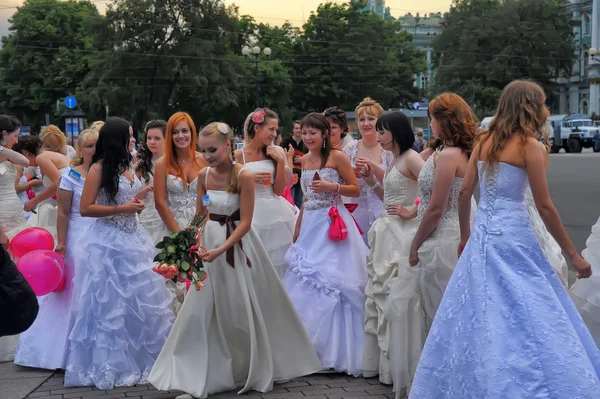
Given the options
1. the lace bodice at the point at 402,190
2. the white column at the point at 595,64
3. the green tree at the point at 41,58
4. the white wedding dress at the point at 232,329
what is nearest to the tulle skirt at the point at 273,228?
the white wedding dress at the point at 232,329

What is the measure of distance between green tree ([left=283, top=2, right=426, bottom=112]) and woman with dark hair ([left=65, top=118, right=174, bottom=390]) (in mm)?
68558

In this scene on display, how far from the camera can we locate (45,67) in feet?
233

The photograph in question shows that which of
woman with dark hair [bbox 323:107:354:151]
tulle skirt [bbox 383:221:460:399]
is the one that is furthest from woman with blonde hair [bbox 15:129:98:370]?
tulle skirt [bbox 383:221:460:399]

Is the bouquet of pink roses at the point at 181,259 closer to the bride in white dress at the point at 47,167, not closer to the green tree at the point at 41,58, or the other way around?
the bride in white dress at the point at 47,167

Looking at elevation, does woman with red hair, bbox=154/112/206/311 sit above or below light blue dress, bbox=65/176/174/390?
above

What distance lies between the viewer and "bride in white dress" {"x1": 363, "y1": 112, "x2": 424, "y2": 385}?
6738 mm

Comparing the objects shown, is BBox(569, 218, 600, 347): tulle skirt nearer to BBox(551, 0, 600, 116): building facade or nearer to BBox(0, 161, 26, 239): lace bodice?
BBox(0, 161, 26, 239): lace bodice

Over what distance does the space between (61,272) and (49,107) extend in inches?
2647

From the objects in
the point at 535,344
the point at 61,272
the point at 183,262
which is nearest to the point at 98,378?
the point at 61,272

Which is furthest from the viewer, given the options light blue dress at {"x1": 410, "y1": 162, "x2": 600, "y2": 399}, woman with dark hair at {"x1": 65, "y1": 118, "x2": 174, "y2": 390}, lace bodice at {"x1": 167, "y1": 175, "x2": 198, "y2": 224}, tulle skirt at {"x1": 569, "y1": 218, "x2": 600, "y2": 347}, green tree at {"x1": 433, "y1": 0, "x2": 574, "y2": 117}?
green tree at {"x1": 433, "y1": 0, "x2": 574, "y2": 117}

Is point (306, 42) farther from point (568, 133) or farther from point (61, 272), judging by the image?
point (61, 272)

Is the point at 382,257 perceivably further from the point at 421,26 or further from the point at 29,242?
the point at 421,26

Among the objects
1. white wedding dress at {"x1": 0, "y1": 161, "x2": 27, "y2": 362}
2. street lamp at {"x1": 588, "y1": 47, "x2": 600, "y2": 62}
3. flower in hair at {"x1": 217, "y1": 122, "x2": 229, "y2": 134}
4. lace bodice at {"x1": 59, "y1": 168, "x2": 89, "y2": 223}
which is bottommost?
white wedding dress at {"x1": 0, "y1": 161, "x2": 27, "y2": 362}

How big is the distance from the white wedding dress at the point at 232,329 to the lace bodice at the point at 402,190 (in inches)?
43.9
